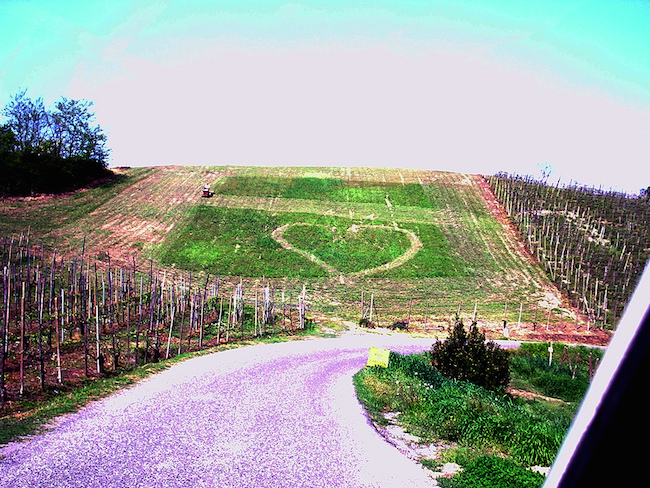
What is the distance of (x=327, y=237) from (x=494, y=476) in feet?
158

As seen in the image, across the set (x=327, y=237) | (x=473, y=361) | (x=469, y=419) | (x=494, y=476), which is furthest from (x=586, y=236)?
(x=494, y=476)

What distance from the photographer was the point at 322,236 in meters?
57.6

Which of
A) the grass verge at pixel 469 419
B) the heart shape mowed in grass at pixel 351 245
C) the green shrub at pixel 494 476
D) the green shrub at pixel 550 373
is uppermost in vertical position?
the heart shape mowed in grass at pixel 351 245

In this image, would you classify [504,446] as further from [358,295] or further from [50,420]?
[358,295]

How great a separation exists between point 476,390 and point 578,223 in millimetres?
50043

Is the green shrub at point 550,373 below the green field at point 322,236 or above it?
below

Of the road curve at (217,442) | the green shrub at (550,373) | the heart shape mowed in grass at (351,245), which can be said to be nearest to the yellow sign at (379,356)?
→ the road curve at (217,442)

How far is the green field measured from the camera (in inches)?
1812

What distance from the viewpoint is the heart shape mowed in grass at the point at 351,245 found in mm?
52219

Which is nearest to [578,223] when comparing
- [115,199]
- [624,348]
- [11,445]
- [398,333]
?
[398,333]

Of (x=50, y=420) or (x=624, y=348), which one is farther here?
(x=50, y=420)

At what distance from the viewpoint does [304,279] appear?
48.0 meters

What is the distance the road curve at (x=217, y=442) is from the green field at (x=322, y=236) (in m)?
22.4

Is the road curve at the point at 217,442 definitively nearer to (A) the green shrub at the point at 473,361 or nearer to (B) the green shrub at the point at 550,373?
(A) the green shrub at the point at 473,361
